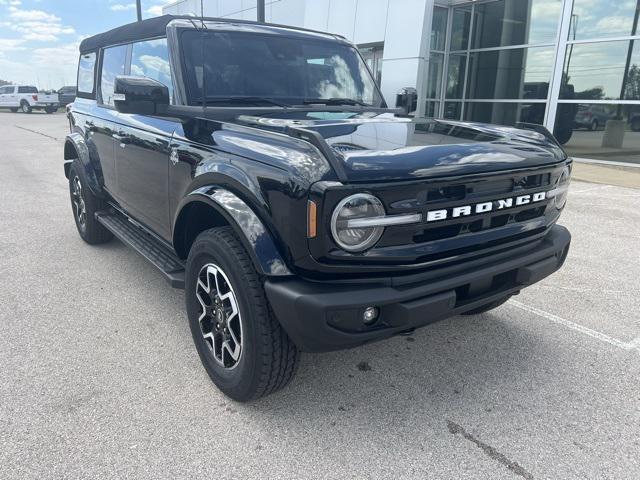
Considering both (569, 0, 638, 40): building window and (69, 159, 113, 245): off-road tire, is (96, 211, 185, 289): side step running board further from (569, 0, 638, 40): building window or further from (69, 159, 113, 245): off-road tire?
(569, 0, 638, 40): building window

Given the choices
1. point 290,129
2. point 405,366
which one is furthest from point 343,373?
point 290,129

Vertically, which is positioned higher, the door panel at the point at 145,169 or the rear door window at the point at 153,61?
the rear door window at the point at 153,61

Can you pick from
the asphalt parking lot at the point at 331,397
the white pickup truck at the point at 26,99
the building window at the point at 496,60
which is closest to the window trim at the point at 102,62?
the asphalt parking lot at the point at 331,397

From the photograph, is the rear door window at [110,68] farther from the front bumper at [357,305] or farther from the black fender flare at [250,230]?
the front bumper at [357,305]

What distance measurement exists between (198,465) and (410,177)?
4.96 feet

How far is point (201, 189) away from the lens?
102 inches

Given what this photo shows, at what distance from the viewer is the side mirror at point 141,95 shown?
2.86 metres

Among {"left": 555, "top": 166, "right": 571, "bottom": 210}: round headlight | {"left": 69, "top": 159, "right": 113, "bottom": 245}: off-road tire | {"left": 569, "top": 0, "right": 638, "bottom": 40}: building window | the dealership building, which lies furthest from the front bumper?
{"left": 569, "top": 0, "right": 638, "bottom": 40}: building window

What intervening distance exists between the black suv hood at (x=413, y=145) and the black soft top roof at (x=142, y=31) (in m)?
0.95

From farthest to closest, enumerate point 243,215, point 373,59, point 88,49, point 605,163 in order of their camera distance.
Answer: point 373,59 → point 605,163 → point 88,49 → point 243,215

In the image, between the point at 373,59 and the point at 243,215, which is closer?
the point at 243,215

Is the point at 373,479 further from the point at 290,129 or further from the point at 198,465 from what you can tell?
the point at 290,129

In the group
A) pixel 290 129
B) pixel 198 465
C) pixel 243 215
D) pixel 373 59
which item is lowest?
pixel 198 465

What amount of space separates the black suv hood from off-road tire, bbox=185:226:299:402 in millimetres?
632
